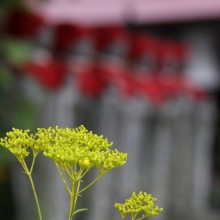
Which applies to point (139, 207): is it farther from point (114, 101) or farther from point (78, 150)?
point (114, 101)

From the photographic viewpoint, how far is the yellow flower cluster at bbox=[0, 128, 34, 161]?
1.21 m

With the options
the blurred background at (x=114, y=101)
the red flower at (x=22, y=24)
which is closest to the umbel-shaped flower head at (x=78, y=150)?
the blurred background at (x=114, y=101)

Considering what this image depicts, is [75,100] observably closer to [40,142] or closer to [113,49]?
[113,49]

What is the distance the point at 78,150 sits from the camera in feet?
3.83

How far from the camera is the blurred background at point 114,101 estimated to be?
19.9 ft

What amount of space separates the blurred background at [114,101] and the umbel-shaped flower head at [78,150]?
377 centimetres

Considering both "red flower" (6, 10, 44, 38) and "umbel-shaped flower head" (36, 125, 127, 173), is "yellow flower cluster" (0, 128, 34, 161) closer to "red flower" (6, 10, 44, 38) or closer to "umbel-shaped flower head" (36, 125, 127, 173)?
"umbel-shaped flower head" (36, 125, 127, 173)

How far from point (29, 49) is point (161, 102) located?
92.8 inches

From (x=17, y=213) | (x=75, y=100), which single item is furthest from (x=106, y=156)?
(x=75, y=100)

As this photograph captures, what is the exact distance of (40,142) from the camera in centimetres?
121

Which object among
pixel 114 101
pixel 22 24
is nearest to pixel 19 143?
pixel 22 24

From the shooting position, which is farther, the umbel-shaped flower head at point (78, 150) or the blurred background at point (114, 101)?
the blurred background at point (114, 101)

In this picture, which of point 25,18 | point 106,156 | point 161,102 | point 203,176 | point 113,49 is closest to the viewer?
point 106,156

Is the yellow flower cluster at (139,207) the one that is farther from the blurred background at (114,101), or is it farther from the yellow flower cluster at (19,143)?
the blurred background at (114,101)
